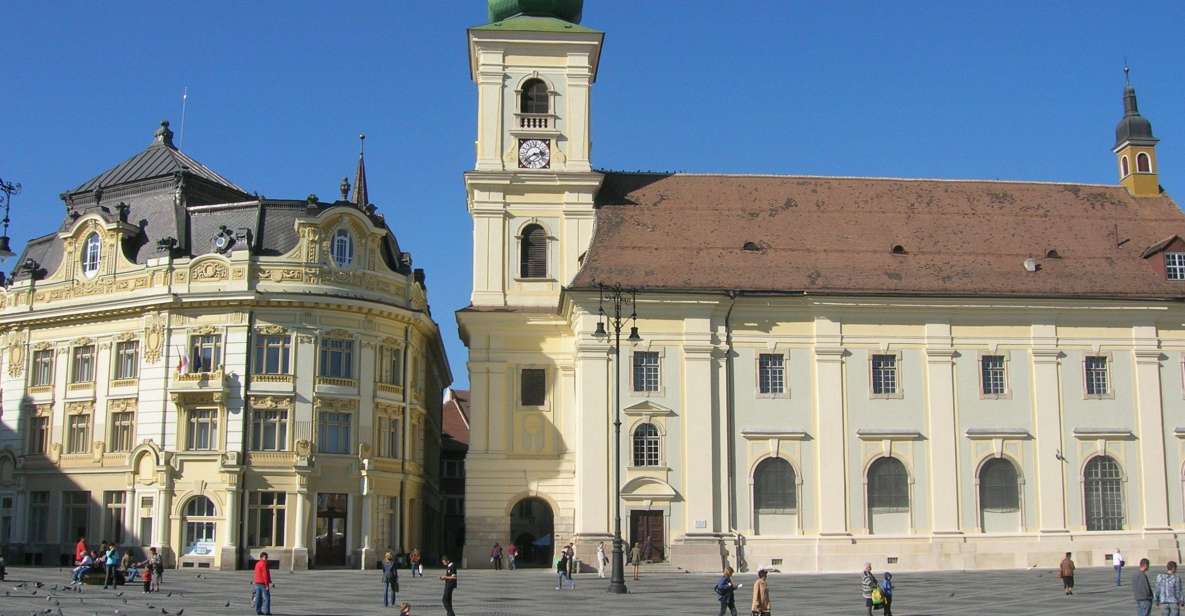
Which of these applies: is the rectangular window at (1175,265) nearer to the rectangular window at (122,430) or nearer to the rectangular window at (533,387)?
the rectangular window at (533,387)

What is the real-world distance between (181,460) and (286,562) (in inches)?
229

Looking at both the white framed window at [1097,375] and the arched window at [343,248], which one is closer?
the white framed window at [1097,375]

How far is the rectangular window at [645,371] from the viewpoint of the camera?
51.4m

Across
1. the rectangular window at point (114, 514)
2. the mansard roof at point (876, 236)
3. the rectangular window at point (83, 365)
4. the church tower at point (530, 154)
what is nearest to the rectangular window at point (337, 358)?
the church tower at point (530, 154)

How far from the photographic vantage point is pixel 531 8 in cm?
5978

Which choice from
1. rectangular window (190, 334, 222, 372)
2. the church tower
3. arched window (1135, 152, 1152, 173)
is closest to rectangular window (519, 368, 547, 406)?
the church tower

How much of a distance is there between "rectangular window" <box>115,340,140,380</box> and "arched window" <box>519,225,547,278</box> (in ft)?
52.2

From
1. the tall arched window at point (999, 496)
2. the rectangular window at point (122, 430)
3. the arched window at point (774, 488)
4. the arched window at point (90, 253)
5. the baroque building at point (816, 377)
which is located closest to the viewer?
the baroque building at point (816, 377)

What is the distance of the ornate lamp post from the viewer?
39.6 m

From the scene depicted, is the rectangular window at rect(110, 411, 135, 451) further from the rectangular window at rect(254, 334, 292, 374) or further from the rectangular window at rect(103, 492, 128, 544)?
the rectangular window at rect(254, 334, 292, 374)

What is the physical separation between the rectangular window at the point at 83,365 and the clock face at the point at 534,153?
19.5 metres

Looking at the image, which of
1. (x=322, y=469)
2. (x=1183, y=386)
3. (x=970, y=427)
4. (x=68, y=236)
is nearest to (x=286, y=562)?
(x=322, y=469)

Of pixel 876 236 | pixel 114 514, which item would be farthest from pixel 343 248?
pixel 876 236

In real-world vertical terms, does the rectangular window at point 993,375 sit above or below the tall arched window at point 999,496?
above
